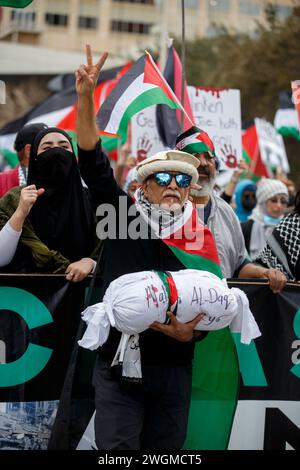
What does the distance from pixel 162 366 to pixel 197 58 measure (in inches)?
1695

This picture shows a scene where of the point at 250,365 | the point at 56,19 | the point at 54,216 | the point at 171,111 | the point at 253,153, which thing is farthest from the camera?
the point at 56,19

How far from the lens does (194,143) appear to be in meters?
5.56

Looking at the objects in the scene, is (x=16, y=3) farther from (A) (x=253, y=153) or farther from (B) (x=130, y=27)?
(B) (x=130, y=27)

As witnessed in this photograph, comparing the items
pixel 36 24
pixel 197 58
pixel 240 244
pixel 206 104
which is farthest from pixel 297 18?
pixel 36 24

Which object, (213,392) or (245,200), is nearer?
(213,392)

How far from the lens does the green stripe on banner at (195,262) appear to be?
15.3 ft

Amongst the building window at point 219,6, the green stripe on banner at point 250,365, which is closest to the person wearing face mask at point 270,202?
the green stripe on banner at point 250,365

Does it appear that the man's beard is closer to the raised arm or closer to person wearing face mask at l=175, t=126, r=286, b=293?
person wearing face mask at l=175, t=126, r=286, b=293

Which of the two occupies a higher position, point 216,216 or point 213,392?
point 216,216

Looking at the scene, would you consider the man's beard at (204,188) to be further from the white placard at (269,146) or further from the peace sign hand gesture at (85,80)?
the white placard at (269,146)

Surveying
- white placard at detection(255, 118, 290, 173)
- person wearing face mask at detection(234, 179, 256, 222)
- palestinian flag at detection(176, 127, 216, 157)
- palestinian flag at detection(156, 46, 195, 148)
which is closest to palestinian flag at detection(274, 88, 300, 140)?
white placard at detection(255, 118, 290, 173)

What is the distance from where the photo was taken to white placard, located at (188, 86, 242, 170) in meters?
8.91

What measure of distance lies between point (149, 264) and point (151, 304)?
0.37m

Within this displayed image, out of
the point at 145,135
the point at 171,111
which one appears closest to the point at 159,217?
the point at 171,111
